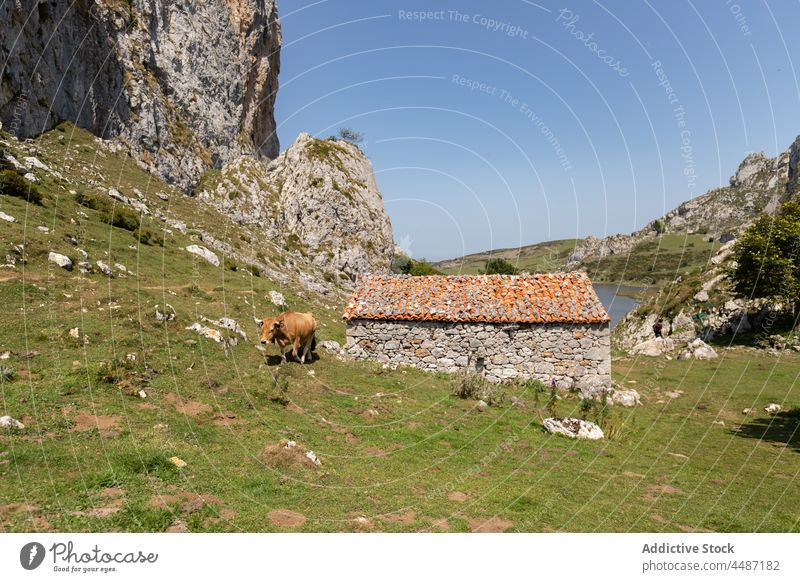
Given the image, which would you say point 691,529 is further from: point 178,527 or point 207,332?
point 207,332

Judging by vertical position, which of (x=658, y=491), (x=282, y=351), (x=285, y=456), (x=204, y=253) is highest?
(x=204, y=253)

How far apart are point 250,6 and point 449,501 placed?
261 feet

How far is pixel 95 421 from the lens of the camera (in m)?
7.81

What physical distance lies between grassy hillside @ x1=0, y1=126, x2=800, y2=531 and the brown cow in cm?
66

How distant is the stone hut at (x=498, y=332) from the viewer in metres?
17.2

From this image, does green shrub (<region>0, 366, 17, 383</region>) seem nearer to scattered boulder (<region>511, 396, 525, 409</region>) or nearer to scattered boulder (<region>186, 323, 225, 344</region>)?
scattered boulder (<region>186, 323, 225, 344</region>)

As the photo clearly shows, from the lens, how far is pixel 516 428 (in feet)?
40.6

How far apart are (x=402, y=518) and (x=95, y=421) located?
19.1 ft

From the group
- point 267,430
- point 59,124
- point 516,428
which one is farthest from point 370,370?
point 59,124

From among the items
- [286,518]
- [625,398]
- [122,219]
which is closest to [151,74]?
[122,219]

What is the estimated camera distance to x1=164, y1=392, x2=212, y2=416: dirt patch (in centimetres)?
905

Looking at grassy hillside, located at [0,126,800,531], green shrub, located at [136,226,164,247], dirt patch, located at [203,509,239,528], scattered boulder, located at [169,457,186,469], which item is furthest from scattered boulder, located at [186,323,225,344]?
green shrub, located at [136,226,164,247]
